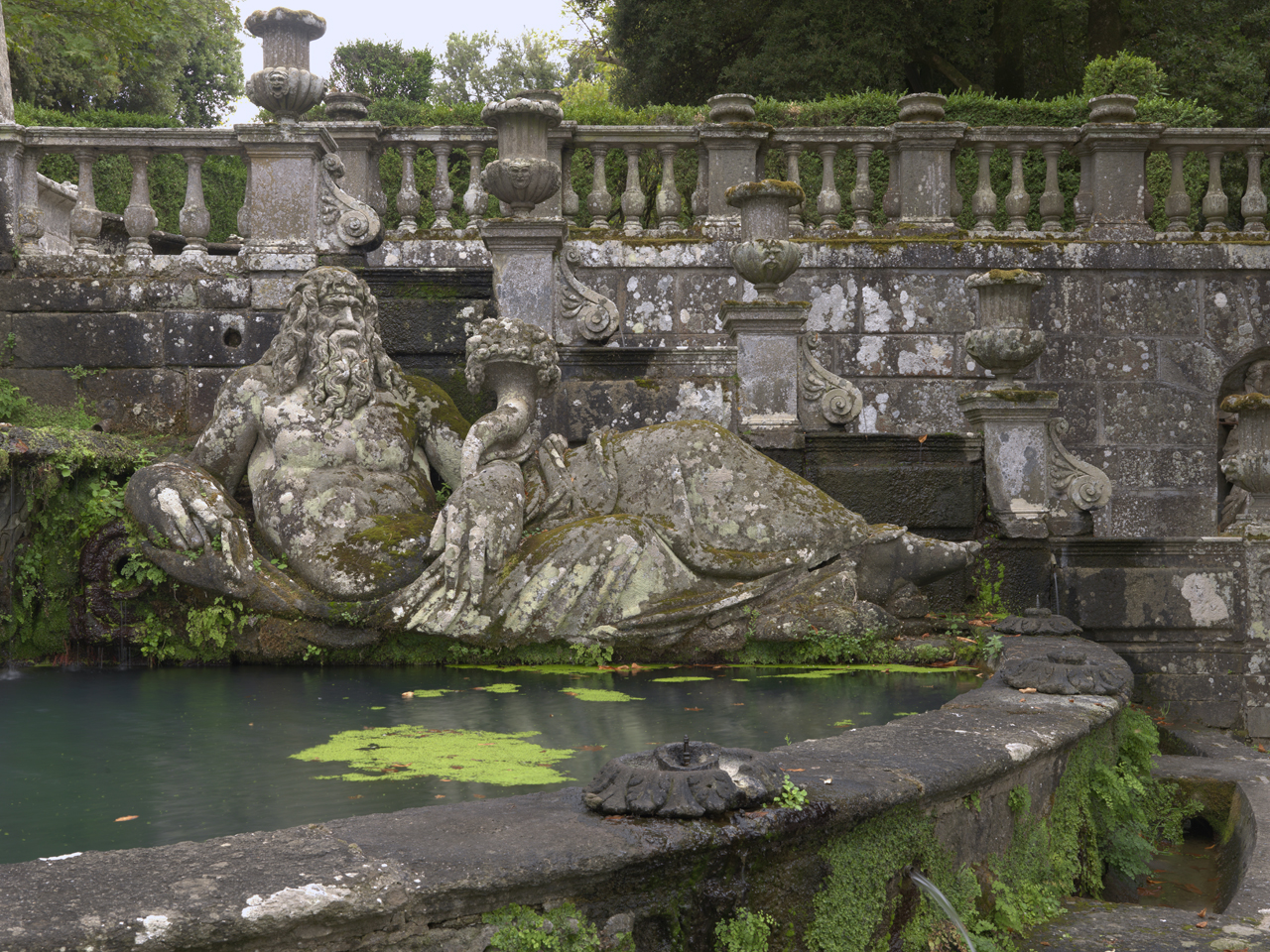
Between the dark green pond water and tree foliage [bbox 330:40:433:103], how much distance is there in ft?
89.1

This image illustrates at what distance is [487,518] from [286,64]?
4.05 metres


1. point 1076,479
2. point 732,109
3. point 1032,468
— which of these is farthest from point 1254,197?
point 1032,468

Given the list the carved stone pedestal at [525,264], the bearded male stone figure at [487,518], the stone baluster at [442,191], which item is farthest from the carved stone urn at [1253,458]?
the stone baluster at [442,191]

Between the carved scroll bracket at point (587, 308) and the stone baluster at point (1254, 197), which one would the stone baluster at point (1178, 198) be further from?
the carved scroll bracket at point (587, 308)

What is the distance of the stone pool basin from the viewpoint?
1782mm

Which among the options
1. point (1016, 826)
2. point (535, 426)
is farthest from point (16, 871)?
point (535, 426)

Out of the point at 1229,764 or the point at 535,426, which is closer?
the point at 1229,764

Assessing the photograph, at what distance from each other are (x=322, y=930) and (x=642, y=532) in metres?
3.28

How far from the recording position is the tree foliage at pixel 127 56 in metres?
16.8

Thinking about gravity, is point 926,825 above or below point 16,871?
below

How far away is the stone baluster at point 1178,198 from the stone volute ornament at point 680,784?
335 inches

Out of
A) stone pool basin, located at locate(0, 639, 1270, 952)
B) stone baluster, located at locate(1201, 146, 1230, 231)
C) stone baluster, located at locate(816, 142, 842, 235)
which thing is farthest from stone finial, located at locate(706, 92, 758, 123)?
stone pool basin, located at locate(0, 639, 1270, 952)

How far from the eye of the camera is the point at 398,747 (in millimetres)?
3418

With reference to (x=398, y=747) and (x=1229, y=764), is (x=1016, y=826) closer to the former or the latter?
(x=398, y=747)
